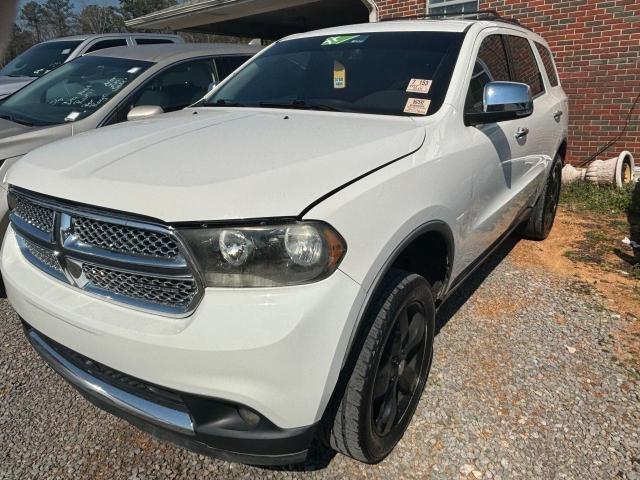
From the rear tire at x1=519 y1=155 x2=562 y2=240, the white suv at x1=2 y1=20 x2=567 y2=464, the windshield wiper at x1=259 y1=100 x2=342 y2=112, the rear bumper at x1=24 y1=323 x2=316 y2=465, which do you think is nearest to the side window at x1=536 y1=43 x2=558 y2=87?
the rear tire at x1=519 y1=155 x2=562 y2=240

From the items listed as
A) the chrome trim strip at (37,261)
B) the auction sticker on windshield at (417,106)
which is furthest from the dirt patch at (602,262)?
the chrome trim strip at (37,261)

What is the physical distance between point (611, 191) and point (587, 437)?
4877 mm

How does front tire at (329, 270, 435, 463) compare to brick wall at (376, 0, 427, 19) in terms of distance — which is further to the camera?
brick wall at (376, 0, 427, 19)

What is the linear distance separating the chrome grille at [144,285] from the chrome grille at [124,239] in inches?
3.2

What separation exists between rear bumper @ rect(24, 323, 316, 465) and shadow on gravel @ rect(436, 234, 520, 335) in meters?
1.76

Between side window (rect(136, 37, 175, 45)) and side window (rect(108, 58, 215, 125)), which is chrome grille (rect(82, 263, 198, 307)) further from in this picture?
side window (rect(136, 37, 175, 45))

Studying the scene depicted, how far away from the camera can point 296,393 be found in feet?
5.19

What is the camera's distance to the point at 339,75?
9.73ft

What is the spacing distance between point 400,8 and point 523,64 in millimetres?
5564

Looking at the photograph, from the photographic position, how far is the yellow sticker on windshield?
2908 mm

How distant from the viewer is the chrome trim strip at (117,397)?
5.63ft

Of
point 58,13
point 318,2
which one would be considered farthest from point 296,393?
point 58,13

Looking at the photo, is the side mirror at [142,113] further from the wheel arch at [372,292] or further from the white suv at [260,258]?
the wheel arch at [372,292]

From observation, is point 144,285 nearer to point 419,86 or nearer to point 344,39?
point 419,86
